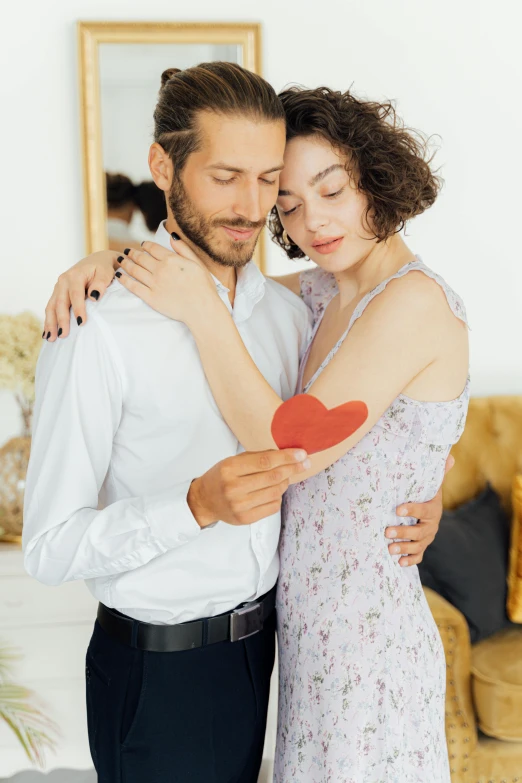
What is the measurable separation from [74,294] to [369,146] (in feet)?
1.85

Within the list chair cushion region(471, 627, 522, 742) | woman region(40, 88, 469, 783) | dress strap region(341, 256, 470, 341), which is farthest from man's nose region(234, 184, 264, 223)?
chair cushion region(471, 627, 522, 742)

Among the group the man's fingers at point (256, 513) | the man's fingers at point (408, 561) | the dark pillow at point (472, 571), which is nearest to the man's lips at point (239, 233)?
the man's fingers at point (256, 513)

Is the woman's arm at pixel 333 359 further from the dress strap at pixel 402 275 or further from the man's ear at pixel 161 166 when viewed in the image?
the man's ear at pixel 161 166

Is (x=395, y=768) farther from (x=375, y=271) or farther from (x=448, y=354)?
(x=375, y=271)

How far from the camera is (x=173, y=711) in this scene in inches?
52.3

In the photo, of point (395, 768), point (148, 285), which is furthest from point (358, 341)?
point (395, 768)

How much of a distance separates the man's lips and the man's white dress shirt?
9 cm

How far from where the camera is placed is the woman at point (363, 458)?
4.25ft

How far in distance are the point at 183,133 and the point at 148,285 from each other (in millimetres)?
272

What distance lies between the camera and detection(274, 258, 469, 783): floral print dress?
135cm

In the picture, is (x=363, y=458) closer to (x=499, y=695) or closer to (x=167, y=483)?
(x=167, y=483)

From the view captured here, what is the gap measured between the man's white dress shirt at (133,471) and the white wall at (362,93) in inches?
60.2

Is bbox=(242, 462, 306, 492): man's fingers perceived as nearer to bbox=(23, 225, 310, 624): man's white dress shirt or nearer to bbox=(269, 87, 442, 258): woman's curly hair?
bbox=(23, 225, 310, 624): man's white dress shirt

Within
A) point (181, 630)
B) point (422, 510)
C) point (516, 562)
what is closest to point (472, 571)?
point (516, 562)
